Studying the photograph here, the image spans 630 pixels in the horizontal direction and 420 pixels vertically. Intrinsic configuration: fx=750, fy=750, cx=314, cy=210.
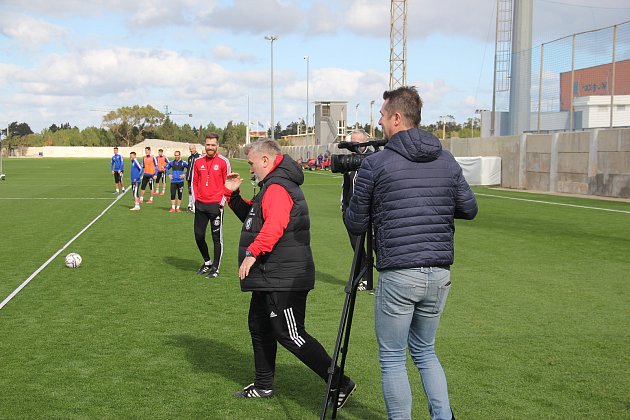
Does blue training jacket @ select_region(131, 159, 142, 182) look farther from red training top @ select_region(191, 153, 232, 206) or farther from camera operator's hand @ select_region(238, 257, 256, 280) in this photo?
camera operator's hand @ select_region(238, 257, 256, 280)

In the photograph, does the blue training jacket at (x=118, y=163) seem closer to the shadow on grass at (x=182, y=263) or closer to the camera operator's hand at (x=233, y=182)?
the shadow on grass at (x=182, y=263)

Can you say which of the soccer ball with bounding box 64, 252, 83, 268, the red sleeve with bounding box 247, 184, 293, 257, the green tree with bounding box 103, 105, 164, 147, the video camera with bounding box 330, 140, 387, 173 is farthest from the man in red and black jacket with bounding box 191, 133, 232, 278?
the green tree with bounding box 103, 105, 164, 147

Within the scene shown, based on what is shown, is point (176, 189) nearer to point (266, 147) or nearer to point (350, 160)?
point (266, 147)

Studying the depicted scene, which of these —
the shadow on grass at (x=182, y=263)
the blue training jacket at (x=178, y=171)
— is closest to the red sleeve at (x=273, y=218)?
the shadow on grass at (x=182, y=263)

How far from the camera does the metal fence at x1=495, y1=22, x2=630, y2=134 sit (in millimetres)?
27031

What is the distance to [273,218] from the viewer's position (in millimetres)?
4961

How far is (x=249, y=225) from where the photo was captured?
16.8 ft

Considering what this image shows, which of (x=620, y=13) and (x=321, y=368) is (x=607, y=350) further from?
(x=620, y=13)

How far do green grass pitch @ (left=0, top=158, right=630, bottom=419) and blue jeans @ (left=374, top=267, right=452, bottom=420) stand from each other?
1.06 meters

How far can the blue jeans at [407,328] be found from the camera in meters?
3.85

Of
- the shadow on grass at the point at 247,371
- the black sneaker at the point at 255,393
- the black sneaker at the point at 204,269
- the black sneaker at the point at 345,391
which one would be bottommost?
the black sneaker at the point at 204,269

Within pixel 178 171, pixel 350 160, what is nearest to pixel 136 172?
pixel 178 171

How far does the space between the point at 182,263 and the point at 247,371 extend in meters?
5.97

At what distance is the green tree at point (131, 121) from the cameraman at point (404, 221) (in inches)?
6576
